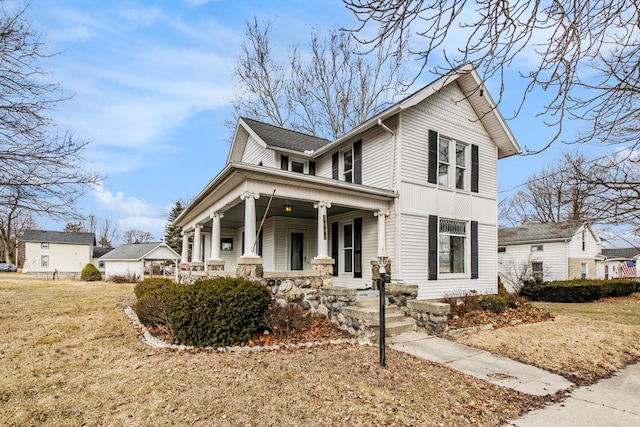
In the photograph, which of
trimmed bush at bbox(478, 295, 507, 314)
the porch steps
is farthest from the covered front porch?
trimmed bush at bbox(478, 295, 507, 314)

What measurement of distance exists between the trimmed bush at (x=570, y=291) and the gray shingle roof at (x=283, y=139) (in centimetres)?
1205

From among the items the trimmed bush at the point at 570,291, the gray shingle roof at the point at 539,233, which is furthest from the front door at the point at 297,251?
the gray shingle roof at the point at 539,233

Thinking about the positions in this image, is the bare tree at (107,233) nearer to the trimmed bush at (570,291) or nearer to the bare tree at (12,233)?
the bare tree at (12,233)

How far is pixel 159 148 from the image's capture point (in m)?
13.8

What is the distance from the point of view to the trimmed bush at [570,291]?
15.7 metres

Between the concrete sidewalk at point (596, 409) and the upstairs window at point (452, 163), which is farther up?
the upstairs window at point (452, 163)

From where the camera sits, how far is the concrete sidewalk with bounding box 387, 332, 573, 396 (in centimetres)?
467

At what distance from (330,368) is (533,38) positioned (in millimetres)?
4454

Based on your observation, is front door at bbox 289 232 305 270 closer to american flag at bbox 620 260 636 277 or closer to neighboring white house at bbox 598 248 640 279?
neighboring white house at bbox 598 248 640 279

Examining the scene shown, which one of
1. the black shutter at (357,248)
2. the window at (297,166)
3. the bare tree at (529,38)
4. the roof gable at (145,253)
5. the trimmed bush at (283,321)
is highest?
the window at (297,166)

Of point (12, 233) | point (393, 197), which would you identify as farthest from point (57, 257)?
point (393, 197)

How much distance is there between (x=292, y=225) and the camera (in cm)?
1268

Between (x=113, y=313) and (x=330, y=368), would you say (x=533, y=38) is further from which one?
(x=113, y=313)

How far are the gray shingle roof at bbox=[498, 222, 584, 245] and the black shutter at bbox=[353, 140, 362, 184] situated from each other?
49.1ft
